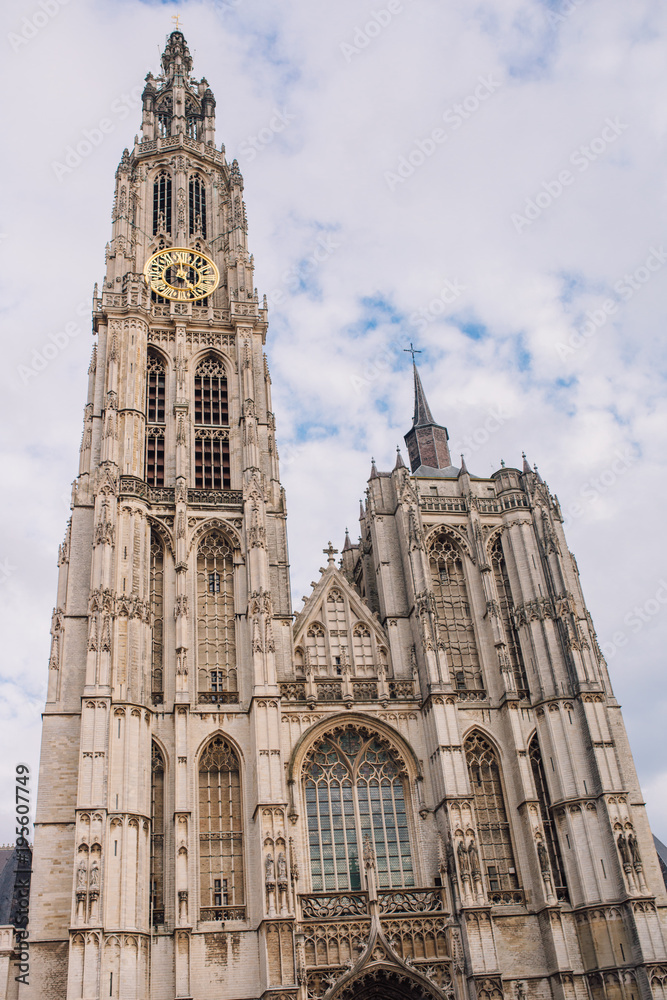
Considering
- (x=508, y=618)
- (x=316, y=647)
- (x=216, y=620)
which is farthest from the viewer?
(x=508, y=618)

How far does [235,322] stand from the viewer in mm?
44594

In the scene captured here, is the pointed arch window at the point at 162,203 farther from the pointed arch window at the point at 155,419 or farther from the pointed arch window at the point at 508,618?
the pointed arch window at the point at 508,618

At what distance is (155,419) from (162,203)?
15.5 m

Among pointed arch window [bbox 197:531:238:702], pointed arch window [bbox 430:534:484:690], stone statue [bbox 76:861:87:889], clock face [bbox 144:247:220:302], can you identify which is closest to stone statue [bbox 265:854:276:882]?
stone statue [bbox 76:861:87:889]

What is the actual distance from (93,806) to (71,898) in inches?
125

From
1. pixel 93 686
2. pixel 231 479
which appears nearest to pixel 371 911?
pixel 93 686

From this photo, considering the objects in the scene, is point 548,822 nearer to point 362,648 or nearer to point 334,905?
point 334,905

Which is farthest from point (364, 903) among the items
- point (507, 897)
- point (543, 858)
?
point (543, 858)

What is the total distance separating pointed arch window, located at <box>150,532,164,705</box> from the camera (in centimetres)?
3453

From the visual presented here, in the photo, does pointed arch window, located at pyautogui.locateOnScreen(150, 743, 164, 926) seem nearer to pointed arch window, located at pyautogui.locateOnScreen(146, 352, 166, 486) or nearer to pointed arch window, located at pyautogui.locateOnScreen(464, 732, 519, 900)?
pointed arch window, located at pyautogui.locateOnScreen(464, 732, 519, 900)

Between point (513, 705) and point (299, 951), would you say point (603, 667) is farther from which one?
point (299, 951)

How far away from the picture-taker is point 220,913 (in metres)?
30.5

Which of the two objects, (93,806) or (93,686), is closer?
(93,806)

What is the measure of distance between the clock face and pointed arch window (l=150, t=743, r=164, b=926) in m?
23.0
